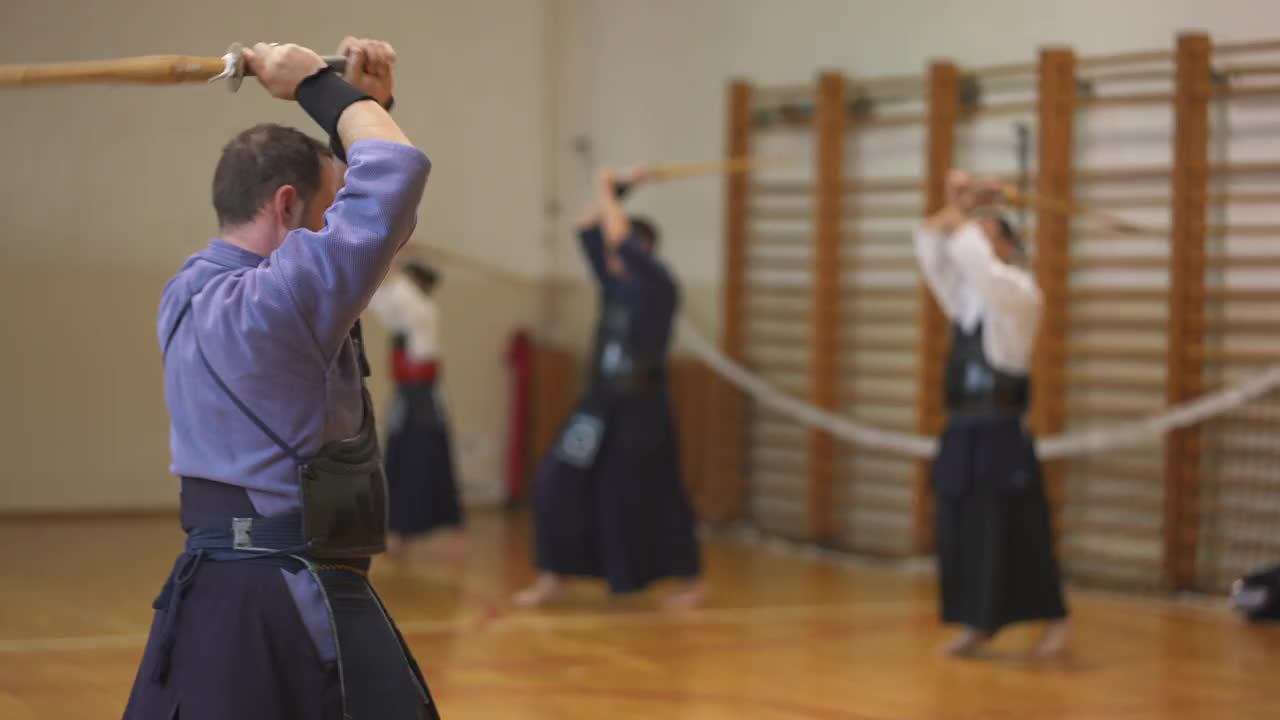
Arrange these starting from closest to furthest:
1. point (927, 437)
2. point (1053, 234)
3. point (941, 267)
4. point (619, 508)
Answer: point (941, 267) → point (619, 508) → point (1053, 234) → point (927, 437)

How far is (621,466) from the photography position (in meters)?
5.63

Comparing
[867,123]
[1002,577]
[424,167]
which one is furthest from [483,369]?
[424,167]

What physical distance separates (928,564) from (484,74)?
3.42 m

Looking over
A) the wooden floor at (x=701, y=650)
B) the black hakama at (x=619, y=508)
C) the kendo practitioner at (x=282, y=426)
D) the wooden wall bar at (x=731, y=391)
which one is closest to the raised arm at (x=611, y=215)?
the black hakama at (x=619, y=508)

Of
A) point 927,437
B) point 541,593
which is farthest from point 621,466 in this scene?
→ point 927,437

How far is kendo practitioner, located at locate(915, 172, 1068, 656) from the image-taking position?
477 centimetres

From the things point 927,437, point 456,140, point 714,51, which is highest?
point 714,51

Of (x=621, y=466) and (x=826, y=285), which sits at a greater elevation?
(x=826, y=285)

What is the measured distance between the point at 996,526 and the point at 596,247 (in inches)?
77.3

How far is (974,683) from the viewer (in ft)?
14.5

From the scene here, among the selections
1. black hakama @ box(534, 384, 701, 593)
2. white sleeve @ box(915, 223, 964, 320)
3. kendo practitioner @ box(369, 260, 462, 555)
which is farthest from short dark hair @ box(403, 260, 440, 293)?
white sleeve @ box(915, 223, 964, 320)

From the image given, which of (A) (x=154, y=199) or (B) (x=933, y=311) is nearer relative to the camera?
(A) (x=154, y=199)

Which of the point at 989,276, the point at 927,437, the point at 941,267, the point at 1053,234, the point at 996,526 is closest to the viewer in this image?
the point at 989,276

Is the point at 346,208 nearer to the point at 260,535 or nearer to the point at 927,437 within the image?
the point at 260,535
